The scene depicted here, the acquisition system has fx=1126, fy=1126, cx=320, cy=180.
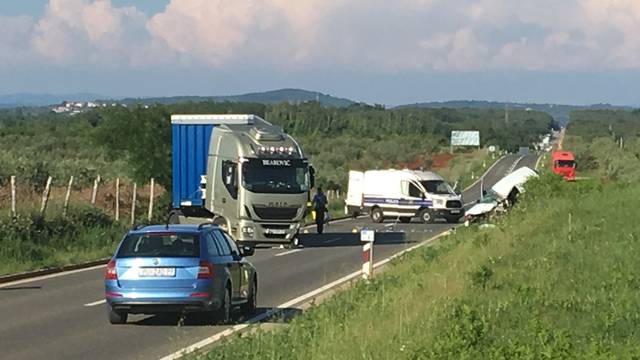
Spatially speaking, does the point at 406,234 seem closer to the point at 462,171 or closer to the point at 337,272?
the point at 337,272

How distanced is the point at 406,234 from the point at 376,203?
10310mm

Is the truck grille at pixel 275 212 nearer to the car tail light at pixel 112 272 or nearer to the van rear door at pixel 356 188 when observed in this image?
the car tail light at pixel 112 272

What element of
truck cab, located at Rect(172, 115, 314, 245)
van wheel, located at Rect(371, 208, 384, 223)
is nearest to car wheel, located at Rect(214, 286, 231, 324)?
truck cab, located at Rect(172, 115, 314, 245)

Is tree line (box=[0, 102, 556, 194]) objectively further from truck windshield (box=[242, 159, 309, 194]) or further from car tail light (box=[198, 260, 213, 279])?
car tail light (box=[198, 260, 213, 279])

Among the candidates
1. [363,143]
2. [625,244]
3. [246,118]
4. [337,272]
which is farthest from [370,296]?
[363,143]

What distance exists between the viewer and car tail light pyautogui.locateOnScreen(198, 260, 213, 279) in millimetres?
15703

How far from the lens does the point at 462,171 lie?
4732 inches

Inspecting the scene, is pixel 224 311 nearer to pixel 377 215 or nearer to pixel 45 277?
pixel 45 277

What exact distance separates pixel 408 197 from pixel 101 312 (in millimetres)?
33771

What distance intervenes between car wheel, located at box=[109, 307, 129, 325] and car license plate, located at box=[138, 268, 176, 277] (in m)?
0.78

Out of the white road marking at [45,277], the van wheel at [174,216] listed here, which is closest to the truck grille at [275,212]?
the van wheel at [174,216]

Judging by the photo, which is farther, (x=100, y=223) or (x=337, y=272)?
(x=100, y=223)

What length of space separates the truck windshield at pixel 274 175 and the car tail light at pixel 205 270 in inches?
678

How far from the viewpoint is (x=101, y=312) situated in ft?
58.9
